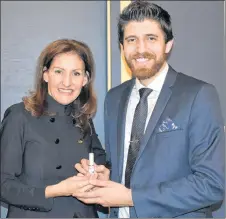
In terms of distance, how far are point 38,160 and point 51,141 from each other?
120 mm

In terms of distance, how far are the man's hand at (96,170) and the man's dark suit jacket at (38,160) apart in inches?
4.5

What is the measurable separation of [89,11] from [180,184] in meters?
1.41

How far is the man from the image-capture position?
178 cm

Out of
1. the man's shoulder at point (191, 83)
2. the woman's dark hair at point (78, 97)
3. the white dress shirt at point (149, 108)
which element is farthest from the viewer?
the woman's dark hair at point (78, 97)

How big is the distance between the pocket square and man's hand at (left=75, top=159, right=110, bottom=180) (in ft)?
1.28

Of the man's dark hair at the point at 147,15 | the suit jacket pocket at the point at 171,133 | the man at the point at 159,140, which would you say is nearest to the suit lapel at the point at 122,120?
the man at the point at 159,140

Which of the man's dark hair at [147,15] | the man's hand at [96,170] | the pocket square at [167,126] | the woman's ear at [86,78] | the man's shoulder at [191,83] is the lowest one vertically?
the man's hand at [96,170]

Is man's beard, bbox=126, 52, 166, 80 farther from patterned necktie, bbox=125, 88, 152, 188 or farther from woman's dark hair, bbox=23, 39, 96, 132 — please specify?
woman's dark hair, bbox=23, 39, 96, 132

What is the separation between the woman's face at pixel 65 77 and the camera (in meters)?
2.07

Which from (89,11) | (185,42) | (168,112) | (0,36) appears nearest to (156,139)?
(168,112)

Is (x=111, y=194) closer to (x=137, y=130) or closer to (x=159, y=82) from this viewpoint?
(x=137, y=130)

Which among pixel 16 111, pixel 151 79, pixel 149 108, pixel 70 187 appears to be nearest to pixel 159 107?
pixel 149 108

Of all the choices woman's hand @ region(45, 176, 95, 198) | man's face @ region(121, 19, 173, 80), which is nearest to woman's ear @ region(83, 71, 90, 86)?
man's face @ region(121, 19, 173, 80)

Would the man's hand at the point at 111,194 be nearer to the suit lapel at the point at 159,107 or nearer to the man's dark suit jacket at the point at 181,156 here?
the man's dark suit jacket at the point at 181,156
